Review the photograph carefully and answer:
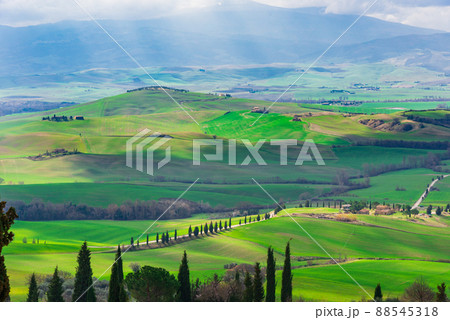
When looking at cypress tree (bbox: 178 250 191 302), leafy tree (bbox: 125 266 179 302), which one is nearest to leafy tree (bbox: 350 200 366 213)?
cypress tree (bbox: 178 250 191 302)

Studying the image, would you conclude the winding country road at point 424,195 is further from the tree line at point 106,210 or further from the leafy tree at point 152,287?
the leafy tree at point 152,287

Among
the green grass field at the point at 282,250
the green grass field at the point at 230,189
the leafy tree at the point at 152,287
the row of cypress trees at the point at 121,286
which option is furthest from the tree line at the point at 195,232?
the leafy tree at the point at 152,287

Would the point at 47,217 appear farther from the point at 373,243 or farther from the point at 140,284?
the point at 140,284

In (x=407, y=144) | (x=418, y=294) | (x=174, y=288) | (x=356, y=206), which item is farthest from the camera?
(x=407, y=144)

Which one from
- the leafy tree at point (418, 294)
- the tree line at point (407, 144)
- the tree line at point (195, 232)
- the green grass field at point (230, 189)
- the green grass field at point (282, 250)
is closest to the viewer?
the leafy tree at point (418, 294)

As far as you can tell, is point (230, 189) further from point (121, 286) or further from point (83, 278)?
point (121, 286)

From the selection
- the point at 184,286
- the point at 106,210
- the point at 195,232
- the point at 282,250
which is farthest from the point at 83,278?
the point at 106,210

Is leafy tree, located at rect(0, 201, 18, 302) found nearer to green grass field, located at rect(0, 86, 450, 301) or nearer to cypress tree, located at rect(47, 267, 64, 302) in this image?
cypress tree, located at rect(47, 267, 64, 302)
